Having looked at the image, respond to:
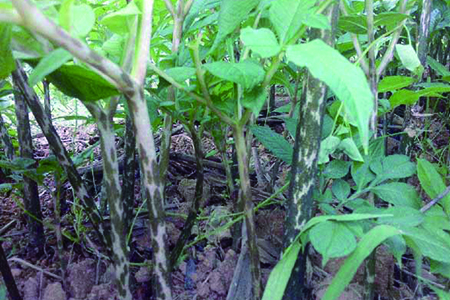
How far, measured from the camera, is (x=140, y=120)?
0.41 m

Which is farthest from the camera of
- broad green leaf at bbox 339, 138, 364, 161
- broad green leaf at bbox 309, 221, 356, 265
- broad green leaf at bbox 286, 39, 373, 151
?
broad green leaf at bbox 339, 138, 364, 161

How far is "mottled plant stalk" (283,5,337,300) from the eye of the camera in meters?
0.47

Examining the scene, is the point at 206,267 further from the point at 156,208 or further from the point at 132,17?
the point at 132,17

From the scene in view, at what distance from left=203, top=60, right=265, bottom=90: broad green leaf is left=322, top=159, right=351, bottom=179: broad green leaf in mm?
207

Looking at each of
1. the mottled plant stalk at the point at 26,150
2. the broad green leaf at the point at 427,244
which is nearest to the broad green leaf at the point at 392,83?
the broad green leaf at the point at 427,244

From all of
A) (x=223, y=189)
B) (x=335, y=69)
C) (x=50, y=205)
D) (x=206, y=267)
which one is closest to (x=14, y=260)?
(x=50, y=205)

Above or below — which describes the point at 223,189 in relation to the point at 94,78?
below

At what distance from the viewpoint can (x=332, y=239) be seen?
409 mm

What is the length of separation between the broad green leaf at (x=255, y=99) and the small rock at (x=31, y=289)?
2.01ft

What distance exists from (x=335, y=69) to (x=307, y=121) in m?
0.17

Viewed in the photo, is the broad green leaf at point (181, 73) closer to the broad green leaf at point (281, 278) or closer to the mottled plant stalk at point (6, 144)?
the broad green leaf at point (281, 278)

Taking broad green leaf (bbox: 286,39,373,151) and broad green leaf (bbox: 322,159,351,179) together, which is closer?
broad green leaf (bbox: 286,39,373,151)

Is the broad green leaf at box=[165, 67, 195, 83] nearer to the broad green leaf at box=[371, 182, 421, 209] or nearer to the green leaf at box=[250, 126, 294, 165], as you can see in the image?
the green leaf at box=[250, 126, 294, 165]

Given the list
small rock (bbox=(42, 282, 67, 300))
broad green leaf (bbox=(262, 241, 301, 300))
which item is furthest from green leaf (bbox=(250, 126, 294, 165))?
small rock (bbox=(42, 282, 67, 300))
